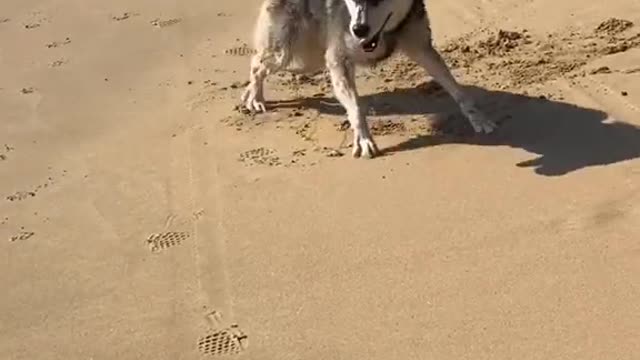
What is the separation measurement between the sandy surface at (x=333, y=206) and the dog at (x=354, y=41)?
163mm

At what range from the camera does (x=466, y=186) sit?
4723mm

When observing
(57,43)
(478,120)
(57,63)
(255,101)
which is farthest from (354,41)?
(57,43)

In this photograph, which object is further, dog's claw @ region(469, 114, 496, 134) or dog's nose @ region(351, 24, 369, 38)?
dog's claw @ region(469, 114, 496, 134)

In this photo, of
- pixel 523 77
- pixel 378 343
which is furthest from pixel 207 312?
pixel 523 77

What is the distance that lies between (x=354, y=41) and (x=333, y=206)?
1010mm

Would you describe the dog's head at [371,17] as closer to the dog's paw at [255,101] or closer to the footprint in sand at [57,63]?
the dog's paw at [255,101]

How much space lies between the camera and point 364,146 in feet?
17.3

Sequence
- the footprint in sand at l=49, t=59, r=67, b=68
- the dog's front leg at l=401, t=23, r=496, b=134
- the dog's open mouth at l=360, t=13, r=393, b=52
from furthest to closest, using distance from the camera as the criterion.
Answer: the footprint in sand at l=49, t=59, r=67, b=68, the dog's front leg at l=401, t=23, r=496, b=134, the dog's open mouth at l=360, t=13, r=393, b=52

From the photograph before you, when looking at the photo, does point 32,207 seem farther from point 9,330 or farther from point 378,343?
point 378,343

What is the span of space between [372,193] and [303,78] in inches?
76.0

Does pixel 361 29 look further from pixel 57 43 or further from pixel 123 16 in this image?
pixel 123 16

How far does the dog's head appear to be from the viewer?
16.2 ft

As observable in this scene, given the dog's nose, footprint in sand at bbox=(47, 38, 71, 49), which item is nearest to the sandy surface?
footprint in sand at bbox=(47, 38, 71, 49)

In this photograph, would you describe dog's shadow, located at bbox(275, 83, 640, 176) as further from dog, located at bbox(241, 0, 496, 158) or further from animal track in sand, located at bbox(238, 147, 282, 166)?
animal track in sand, located at bbox(238, 147, 282, 166)
